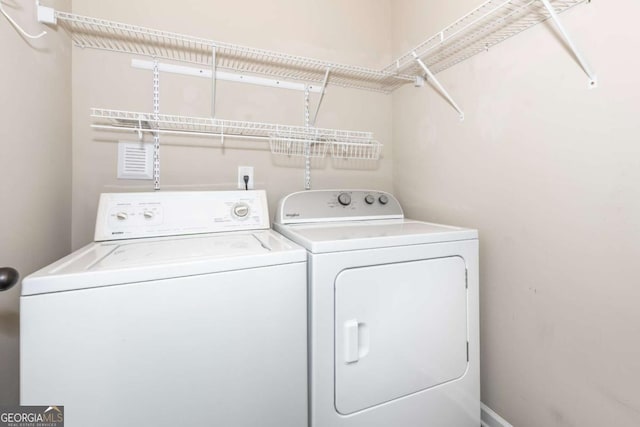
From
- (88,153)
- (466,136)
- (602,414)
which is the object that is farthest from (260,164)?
(602,414)

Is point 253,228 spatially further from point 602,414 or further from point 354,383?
point 602,414

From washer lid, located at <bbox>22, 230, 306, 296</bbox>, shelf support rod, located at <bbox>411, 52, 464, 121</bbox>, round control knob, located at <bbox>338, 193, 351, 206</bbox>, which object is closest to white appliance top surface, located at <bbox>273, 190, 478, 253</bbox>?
round control knob, located at <bbox>338, 193, 351, 206</bbox>

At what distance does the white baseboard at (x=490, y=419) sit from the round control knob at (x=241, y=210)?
1508 millimetres

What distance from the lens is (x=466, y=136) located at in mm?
1410

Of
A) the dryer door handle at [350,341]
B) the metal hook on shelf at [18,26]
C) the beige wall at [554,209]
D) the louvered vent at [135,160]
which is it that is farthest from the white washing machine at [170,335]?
the beige wall at [554,209]

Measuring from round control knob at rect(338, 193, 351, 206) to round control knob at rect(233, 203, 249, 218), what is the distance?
20.2 inches

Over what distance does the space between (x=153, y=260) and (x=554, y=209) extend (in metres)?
1.43

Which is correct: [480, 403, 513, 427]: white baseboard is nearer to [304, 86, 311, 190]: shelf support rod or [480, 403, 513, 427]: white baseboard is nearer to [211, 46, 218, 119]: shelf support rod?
[304, 86, 311, 190]: shelf support rod

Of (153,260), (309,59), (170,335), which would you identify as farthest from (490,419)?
(309,59)

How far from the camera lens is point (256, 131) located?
1650 mm

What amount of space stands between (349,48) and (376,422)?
212 cm

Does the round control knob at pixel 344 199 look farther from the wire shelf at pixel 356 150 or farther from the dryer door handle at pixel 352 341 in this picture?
the dryer door handle at pixel 352 341

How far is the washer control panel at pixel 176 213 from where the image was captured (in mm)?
1166
